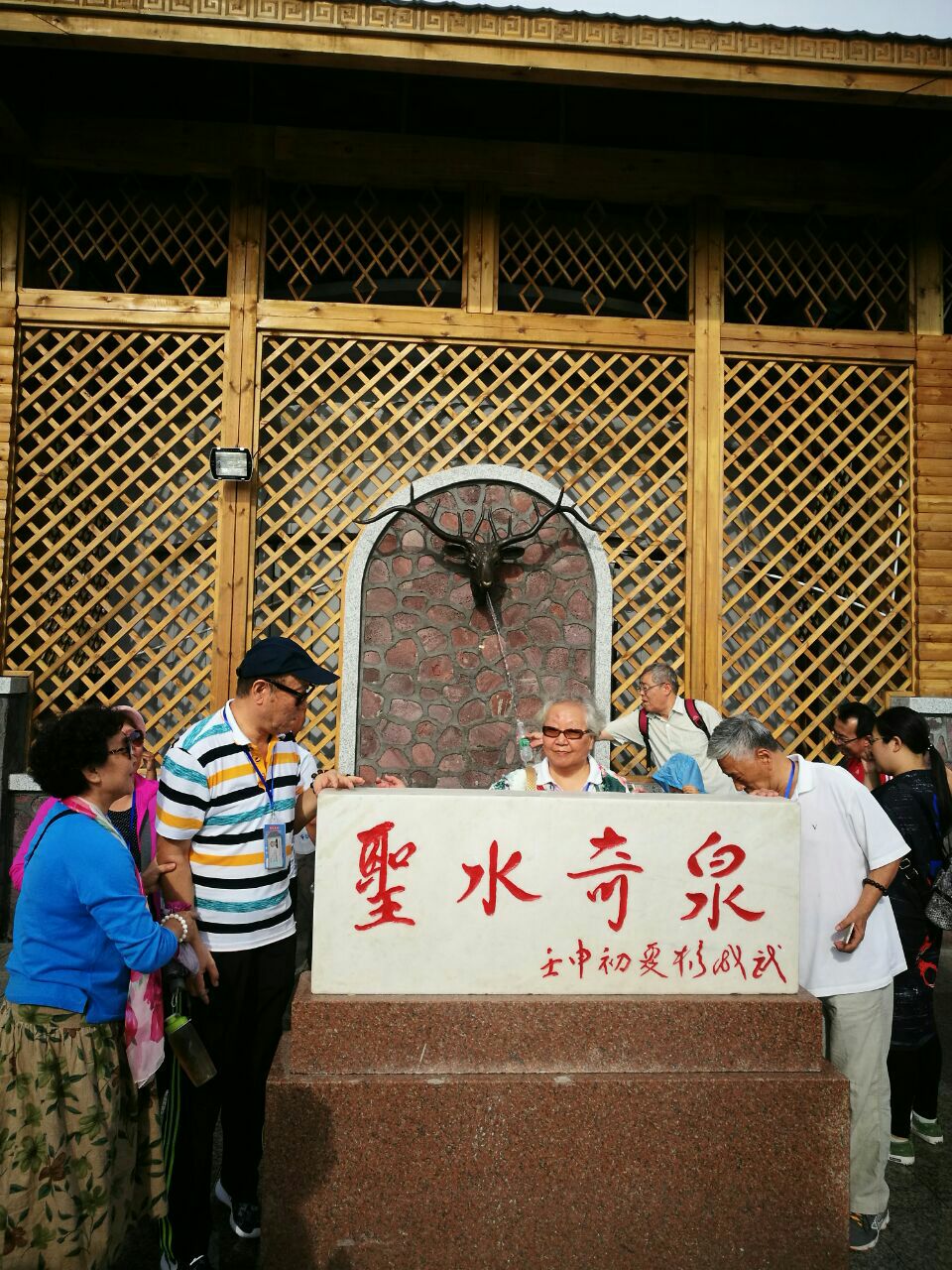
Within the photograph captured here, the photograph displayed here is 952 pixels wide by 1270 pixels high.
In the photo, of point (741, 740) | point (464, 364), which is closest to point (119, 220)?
point (464, 364)

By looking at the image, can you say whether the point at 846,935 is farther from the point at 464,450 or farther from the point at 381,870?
the point at 464,450

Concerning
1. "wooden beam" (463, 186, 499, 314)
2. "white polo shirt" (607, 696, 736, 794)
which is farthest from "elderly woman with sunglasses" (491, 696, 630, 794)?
"wooden beam" (463, 186, 499, 314)

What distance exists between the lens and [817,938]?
2.88 m

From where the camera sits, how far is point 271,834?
2.89 m

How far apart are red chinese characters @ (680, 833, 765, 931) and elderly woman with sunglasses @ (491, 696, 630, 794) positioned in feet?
1.98

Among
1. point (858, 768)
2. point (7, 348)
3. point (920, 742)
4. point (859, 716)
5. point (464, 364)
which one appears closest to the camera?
point (920, 742)

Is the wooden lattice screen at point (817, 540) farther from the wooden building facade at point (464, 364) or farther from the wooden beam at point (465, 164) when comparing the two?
the wooden beam at point (465, 164)

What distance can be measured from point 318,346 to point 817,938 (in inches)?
192

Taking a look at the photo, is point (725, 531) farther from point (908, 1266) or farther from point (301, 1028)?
point (301, 1028)

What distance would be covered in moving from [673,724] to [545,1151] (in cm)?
286

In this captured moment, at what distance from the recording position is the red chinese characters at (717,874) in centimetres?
256

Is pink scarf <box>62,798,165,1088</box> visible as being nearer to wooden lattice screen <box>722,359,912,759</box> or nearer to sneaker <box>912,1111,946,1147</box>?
sneaker <box>912,1111,946,1147</box>

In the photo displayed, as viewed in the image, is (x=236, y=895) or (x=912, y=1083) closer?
(x=236, y=895)

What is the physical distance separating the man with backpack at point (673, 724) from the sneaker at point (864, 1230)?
7.18 ft
